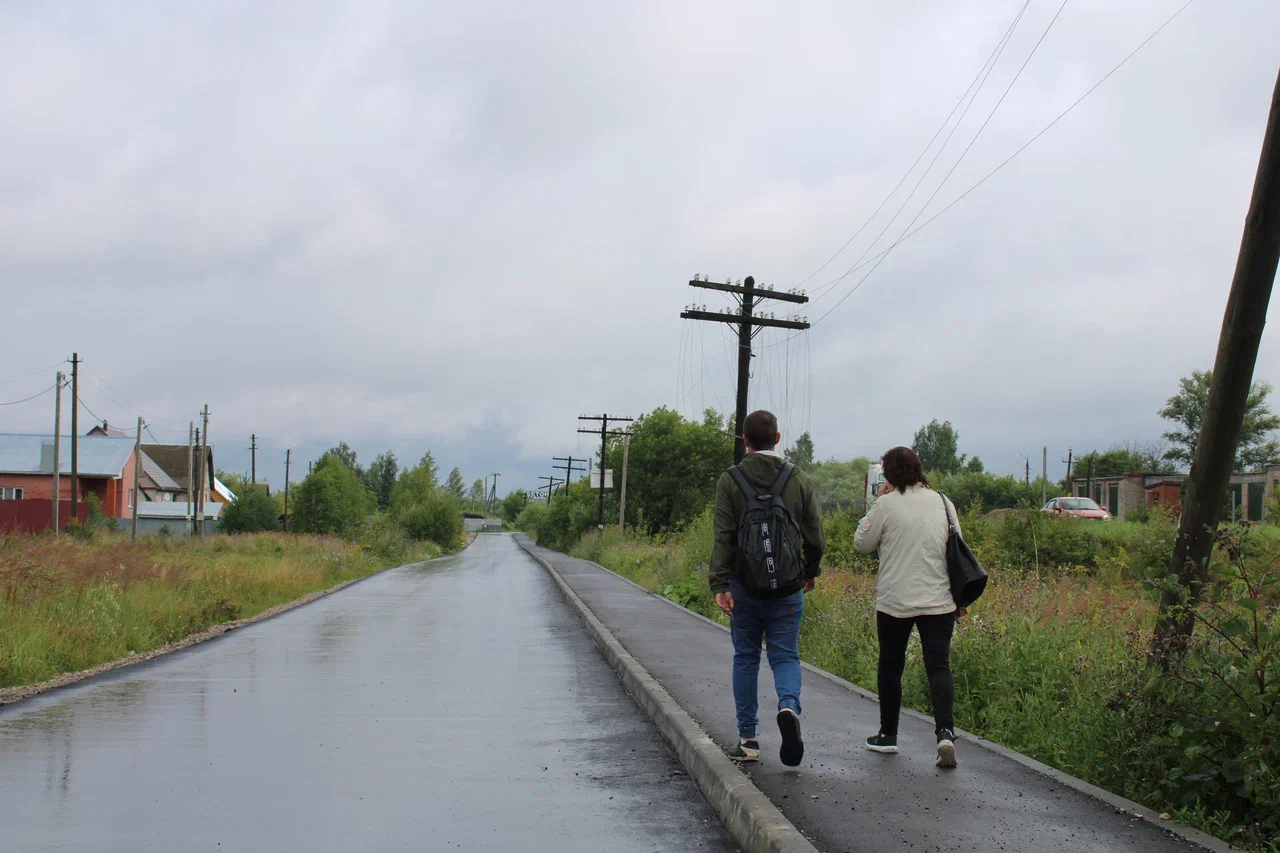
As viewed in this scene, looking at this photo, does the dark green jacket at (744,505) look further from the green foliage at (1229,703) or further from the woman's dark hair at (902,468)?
the green foliage at (1229,703)

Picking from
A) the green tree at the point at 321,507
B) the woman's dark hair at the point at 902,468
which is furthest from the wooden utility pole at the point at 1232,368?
the green tree at the point at 321,507

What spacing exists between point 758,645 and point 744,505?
813 mm

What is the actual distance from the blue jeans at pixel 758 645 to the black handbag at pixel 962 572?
0.88 metres

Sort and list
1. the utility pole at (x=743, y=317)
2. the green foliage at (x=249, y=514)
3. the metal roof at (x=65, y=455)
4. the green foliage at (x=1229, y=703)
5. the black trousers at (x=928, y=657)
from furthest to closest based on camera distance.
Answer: the green foliage at (x=249, y=514) < the metal roof at (x=65, y=455) < the utility pole at (x=743, y=317) < the black trousers at (x=928, y=657) < the green foliage at (x=1229, y=703)

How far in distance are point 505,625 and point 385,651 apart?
3.93 m

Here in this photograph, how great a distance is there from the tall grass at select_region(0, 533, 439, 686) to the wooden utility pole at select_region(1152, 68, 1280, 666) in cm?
965

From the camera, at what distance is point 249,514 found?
259 feet

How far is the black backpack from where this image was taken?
602 centimetres

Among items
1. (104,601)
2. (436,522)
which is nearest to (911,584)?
(104,601)

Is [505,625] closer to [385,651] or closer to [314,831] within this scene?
[385,651]

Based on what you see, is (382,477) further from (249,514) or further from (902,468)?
(902,468)

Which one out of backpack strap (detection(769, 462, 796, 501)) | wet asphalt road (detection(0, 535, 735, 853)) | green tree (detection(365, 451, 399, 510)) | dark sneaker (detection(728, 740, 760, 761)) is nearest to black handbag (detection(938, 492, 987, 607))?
backpack strap (detection(769, 462, 796, 501))

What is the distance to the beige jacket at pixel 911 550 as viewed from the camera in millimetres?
6309

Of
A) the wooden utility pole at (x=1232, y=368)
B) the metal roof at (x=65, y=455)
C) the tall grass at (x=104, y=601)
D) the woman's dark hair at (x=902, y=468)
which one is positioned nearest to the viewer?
the wooden utility pole at (x=1232, y=368)
